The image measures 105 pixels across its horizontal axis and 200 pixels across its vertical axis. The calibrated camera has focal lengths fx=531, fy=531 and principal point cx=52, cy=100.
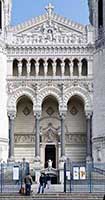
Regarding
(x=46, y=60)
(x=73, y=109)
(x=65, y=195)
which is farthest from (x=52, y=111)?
(x=65, y=195)

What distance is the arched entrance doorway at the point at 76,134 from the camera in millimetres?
40094

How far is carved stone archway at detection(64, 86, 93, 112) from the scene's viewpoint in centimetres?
3831

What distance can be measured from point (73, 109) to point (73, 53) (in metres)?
4.61

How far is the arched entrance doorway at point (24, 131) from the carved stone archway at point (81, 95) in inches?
128

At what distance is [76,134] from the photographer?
40.2 meters

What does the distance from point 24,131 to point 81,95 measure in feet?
17.8

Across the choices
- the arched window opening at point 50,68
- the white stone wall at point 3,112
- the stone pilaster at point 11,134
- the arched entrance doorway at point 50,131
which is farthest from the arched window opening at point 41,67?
the stone pilaster at point 11,134

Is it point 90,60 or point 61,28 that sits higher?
point 61,28

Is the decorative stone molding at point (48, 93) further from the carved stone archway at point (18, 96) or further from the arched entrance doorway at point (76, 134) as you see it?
the arched entrance doorway at point (76, 134)

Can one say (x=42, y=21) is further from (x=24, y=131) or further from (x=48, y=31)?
(x=24, y=131)

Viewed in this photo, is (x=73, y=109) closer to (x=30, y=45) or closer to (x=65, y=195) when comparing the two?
(x=30, y=45)

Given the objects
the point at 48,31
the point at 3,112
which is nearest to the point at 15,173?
the point at 3,112

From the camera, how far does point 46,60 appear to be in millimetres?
38625

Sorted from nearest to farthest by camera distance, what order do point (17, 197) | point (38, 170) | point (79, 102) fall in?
point (17, 197)
point (38, 170)
point (79, 102)
